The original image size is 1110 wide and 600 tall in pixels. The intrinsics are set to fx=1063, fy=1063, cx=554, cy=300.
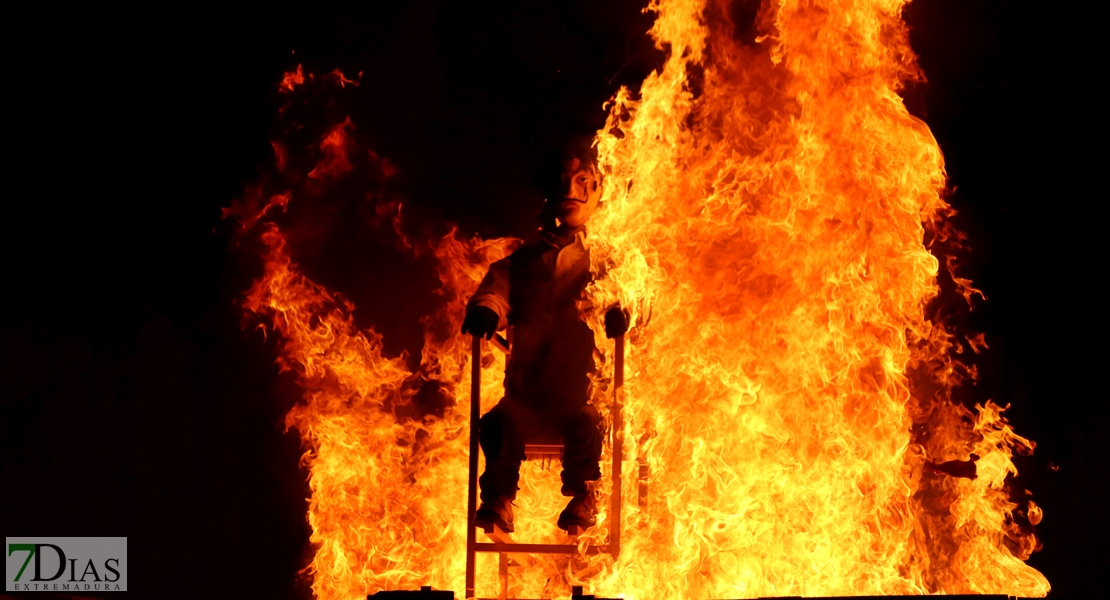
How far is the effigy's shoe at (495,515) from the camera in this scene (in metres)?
4.33

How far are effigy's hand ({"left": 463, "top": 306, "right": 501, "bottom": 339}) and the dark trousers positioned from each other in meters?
0.34

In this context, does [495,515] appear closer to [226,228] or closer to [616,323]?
[616,323]

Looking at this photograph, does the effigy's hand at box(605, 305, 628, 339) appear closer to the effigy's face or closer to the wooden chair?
the wooden chair

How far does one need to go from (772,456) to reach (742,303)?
0.83 metres

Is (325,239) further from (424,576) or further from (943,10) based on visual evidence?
(943,10)

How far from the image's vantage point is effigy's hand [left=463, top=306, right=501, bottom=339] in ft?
14.6

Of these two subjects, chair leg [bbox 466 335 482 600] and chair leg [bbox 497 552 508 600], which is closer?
chair leg [bbox 466 335 482 600]

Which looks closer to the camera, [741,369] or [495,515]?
[495,515]

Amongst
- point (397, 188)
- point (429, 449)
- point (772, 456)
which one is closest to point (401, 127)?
point (397, 188)

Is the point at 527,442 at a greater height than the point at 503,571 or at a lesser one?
greater

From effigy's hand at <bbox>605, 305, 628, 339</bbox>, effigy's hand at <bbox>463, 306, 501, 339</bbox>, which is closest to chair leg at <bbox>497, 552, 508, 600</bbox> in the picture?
effigy's hand at <bbox>463, 306, 501, 339</bbox>

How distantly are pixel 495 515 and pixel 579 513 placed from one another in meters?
0.34

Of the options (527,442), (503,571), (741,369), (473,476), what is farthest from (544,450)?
(741,369)

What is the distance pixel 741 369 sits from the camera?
508 cm
